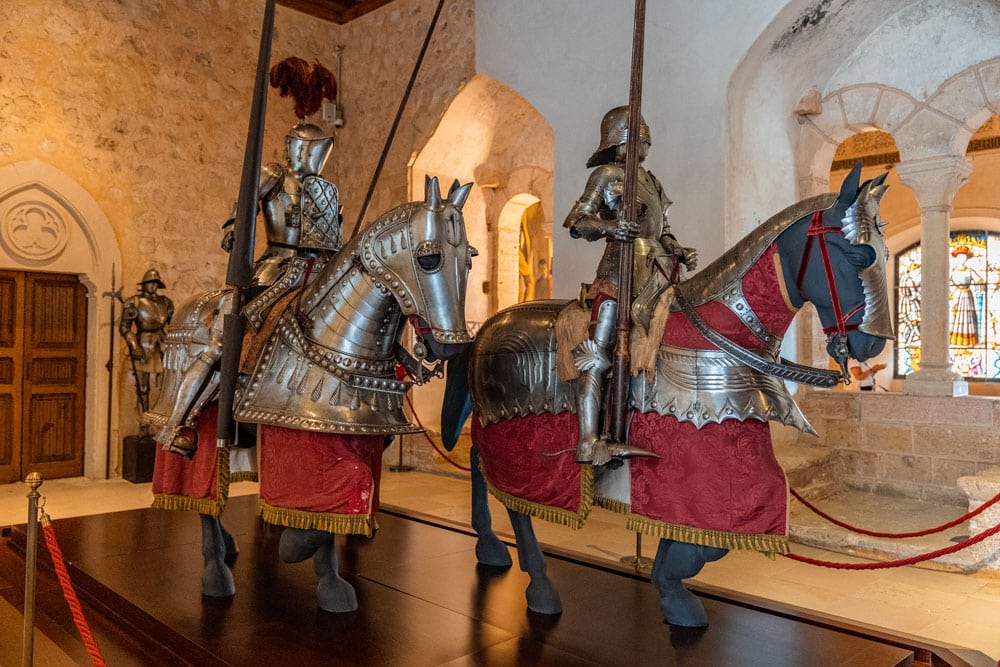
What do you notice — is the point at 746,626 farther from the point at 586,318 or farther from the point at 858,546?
the point at 858,546

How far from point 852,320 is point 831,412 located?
13.9 feet

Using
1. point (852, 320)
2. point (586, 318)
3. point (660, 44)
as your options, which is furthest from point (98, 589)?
point (660, 44)

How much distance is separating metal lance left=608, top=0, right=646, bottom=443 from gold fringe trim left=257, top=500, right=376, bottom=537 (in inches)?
35.5

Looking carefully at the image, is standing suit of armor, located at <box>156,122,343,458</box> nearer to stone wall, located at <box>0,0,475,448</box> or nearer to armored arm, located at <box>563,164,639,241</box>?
armored arm, located at <box>563,164,639,241</box>

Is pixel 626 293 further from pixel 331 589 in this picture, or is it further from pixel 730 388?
pixel 331 589

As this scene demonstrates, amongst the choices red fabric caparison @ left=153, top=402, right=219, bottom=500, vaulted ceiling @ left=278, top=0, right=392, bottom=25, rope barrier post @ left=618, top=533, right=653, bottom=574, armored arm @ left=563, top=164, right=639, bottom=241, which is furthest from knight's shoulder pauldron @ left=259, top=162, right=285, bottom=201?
vaulted ceiling @ left=278, top=0, right=392, bottom=25

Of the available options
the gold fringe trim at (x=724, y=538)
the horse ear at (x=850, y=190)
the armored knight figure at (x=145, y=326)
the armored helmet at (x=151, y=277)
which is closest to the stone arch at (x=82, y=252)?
the armored knight figure at (x=145, y=326)

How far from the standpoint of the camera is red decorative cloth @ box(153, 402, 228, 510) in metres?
3.08

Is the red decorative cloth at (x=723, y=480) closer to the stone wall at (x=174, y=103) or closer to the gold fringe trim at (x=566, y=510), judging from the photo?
the gold fringe trim at (x=566, y=510)

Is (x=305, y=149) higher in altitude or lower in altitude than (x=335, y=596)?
higher

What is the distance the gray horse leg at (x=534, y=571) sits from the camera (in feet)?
10.1

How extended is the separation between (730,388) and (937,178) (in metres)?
4.57

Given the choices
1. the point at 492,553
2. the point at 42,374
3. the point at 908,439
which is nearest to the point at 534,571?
the point at 492,553

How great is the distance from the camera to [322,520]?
105 inches
